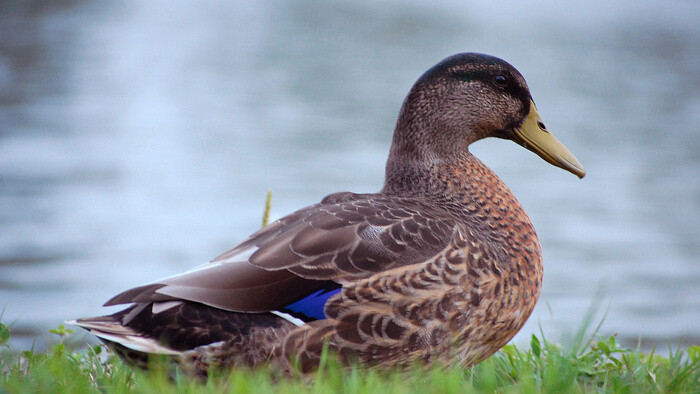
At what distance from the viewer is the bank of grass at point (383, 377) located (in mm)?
2879

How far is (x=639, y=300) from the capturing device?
7.84m

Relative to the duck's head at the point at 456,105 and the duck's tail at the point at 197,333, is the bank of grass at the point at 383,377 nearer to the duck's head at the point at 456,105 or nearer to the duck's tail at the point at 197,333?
the duck's tail at the point at 197,333

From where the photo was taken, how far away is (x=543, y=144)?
413 centimetres

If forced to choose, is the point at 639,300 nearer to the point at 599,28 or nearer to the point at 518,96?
the point at 518,96

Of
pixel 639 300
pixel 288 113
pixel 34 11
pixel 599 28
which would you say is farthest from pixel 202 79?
pixel 599 28

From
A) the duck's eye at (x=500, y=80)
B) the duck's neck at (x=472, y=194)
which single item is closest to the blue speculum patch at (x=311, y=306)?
the duck's neck at (x=472, y=194)

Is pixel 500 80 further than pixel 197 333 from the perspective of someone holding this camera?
Yes

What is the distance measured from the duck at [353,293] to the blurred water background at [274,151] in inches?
24.5

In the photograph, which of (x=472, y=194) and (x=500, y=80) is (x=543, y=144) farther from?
(x=472, y=194)

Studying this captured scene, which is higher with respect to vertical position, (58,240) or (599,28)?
(599,28)

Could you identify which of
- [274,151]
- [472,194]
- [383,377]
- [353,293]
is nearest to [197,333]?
[353,293]

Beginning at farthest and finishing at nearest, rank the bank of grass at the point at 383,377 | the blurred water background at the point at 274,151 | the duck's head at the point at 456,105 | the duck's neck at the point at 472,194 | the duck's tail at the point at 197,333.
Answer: the blurred water background at the point at 274,151, the duck's head at the point at 456,105, the duck's neck at the point at 472,194, the duck's tail at the point at 197,333, the bank of grass at the point at 383,377

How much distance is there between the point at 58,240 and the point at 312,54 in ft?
35.8

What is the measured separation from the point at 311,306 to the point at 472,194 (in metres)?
1.04
